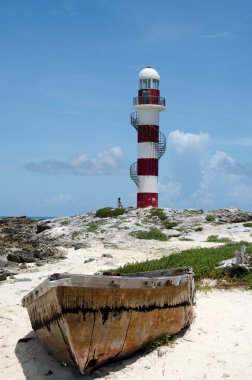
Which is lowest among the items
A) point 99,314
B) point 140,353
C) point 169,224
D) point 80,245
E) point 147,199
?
point 140,353

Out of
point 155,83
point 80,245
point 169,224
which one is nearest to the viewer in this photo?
point 80,245

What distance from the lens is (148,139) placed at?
124ft

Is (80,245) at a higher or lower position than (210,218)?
lower

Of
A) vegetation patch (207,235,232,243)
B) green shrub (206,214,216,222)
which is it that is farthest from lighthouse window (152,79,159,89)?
vegetation patch (207,235,232,243)

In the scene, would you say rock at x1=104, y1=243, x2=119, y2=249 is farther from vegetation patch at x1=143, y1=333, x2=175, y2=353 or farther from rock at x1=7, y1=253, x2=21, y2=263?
vegetation patch at x1=143, y1=333, x2=175, y2=353

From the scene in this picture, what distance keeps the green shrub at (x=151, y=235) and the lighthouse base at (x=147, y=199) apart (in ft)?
29.3

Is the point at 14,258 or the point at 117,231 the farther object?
the point at 117,231

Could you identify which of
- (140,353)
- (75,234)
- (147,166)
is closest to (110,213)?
(147,166)

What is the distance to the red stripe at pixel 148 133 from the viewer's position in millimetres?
37844

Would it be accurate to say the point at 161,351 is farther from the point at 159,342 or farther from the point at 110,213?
the point at 110,213

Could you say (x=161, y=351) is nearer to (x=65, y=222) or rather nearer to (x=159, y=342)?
(x=159, y=342)

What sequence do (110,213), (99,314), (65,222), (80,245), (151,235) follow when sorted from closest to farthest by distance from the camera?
(99,314), (80,245), (151,235), (110,213), (65,222)

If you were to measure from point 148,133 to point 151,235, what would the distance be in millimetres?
12270

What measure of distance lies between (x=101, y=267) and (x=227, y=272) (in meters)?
5.13
